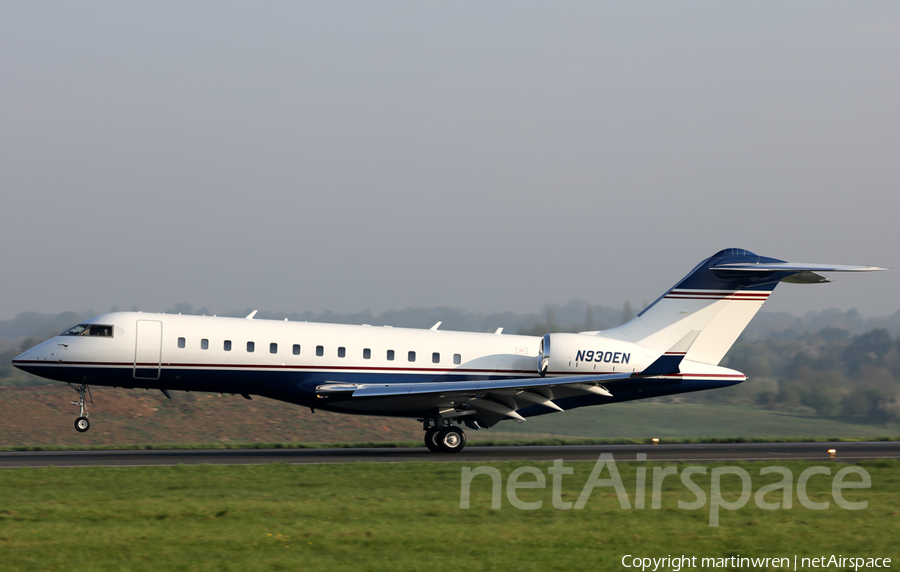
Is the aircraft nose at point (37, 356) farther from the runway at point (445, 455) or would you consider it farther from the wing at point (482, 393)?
the wing at point (482, 393)

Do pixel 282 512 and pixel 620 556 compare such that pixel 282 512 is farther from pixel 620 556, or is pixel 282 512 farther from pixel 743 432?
pixel 743 432

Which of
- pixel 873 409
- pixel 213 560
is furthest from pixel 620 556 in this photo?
pixel 873 409

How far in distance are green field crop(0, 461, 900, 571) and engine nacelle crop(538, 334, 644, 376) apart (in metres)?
6.89

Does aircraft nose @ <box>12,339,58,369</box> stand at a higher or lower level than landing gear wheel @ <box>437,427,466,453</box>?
higher

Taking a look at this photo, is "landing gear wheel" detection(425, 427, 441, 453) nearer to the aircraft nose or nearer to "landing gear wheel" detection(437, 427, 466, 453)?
"landing gear wheel" detection(437, 427, 466, 453)

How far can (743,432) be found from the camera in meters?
43.9

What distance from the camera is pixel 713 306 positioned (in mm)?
25781

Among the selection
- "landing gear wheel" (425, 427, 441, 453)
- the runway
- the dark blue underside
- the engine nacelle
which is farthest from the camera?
the engine nacelle

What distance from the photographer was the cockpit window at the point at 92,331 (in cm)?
2342

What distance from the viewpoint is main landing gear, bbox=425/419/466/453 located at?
78.0ft

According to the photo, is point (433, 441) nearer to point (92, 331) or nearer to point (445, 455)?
point (445, 455)

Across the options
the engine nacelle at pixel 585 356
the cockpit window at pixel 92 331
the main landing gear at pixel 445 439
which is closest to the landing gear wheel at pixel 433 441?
the main landing gear at pixel 445 439

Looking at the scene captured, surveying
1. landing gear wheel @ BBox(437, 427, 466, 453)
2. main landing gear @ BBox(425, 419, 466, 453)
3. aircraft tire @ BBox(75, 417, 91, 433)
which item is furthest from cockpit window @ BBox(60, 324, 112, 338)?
landing gear wheel @ BBox(437, 427, 466, 453)

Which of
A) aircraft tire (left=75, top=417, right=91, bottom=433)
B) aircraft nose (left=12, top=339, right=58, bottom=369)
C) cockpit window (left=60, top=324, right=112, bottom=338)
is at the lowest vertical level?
aircraft tire (left=75, top=417, right=91, bottom=433)
